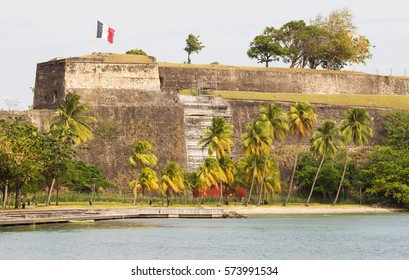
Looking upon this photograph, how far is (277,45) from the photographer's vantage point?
102 m

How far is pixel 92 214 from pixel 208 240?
1354cm

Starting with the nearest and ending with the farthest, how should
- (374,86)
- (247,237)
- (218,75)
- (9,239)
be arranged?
1. (9,239)
2. (247,237)
3. (218,75)
4. (374,86)

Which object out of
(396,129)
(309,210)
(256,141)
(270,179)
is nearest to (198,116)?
(270,179)

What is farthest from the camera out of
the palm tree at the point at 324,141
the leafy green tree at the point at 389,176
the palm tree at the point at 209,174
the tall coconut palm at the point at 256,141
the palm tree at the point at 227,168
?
the palm tree at the point at 324,141

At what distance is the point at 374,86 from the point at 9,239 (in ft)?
192

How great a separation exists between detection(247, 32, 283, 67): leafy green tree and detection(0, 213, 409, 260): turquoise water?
37.3 metres

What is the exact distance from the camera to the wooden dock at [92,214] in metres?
58.4

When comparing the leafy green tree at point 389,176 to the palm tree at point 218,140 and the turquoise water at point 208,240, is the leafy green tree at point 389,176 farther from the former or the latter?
the palm tree at point 218,140

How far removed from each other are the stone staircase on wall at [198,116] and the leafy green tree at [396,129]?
1474 cm

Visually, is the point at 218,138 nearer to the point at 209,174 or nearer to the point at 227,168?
the point at 227,168

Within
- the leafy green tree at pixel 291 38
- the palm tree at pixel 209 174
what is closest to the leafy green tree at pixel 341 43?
the leafy green tree at pixel 291 38

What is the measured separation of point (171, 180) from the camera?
74.1 metres
